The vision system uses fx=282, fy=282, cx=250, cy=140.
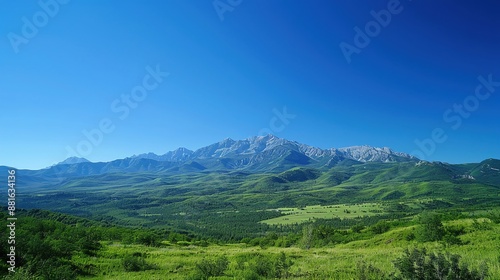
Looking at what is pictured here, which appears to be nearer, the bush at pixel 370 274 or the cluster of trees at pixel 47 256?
the bush at pixel 370 274

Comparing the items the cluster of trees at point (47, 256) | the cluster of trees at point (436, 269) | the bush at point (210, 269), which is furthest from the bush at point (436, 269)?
the cluster of trees at point (47, 256)

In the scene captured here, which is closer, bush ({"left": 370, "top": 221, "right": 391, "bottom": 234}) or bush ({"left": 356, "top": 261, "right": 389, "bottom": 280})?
bush ({"left": 356, "top": 261, "right": 389, "bottom": 280})

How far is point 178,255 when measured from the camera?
4328cm

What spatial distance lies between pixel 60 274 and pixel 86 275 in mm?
7528

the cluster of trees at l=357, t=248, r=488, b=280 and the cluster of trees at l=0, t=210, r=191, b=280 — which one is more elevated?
the cluster of trees at l=357, t=248, r=488, b=280

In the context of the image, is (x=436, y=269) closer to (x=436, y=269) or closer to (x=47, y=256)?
(x=436, y=269)

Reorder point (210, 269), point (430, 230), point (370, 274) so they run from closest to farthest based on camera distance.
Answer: point (370, 274) → point (210, 269) → point (430, 230)

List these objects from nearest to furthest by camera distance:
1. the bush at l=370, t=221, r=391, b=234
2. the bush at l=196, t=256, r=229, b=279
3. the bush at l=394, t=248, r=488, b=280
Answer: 1. the bush at l=394, t=248, r=488, b=280
2. the bush at l=196, t=256, r=229, b=279
3. the bush at l=370, t=221, r=391, b=234

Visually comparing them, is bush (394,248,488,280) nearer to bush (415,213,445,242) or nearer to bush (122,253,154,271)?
bush (415,213,445,242)

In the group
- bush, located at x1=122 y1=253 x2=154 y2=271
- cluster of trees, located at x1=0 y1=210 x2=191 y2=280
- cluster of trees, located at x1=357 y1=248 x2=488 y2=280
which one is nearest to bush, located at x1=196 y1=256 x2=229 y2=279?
bush, located at x1=122 y1=253 x2=154 y2=271

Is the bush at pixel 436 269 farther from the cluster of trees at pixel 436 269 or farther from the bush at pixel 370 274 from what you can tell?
the bush at pixel 370 274

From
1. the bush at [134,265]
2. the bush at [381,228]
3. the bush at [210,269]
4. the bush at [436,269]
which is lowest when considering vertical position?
the bush at [381,228]

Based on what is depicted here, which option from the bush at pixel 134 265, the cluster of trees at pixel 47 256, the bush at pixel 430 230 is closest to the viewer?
the cluster of trees at pixel 47 256

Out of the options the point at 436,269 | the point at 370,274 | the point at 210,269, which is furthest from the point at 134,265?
the point at 436,269
